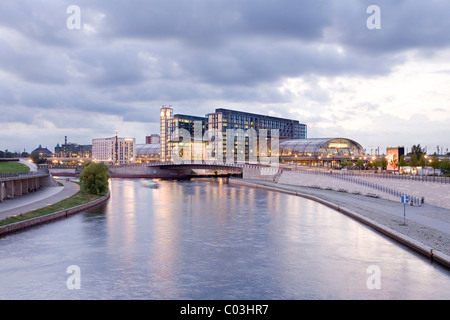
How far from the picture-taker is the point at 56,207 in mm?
44469

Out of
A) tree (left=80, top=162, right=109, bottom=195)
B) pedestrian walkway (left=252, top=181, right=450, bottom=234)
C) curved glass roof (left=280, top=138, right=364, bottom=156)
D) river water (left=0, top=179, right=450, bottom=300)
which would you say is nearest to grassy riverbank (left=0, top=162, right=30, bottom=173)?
tree (left=80, top=162, right=109, bottom=195)

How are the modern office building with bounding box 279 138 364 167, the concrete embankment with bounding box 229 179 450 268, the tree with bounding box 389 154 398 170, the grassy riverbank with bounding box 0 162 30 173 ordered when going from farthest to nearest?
the modern office building with bounding box 279 138 364 167 → the tree with bounding box 389 154 398 170 → the grassy riverbank with bounding box 0 162 30 173 → the concrete embankment with bounding box 229 179 450 268

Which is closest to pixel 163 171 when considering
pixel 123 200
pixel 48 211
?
pixel 123 200

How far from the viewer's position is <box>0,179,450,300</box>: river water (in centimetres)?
1972

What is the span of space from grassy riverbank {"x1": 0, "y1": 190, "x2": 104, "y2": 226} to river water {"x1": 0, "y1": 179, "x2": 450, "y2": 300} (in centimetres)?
213

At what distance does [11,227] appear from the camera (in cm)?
3253

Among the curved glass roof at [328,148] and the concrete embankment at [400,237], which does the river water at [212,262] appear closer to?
the concrete embankment at [400,237]

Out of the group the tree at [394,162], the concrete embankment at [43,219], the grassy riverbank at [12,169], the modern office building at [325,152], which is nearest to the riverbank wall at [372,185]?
the tree at [394,162]

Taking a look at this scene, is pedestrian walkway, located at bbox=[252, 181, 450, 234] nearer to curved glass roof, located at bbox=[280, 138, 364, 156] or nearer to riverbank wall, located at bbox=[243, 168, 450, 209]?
riverbank wall, located at bbox=[243, 168, 450, 209]

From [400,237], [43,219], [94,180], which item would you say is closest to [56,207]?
[43,219]

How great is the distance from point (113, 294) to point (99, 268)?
446cm

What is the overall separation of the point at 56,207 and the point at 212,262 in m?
27.1

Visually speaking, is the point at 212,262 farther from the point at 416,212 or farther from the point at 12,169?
the point at 12,169
